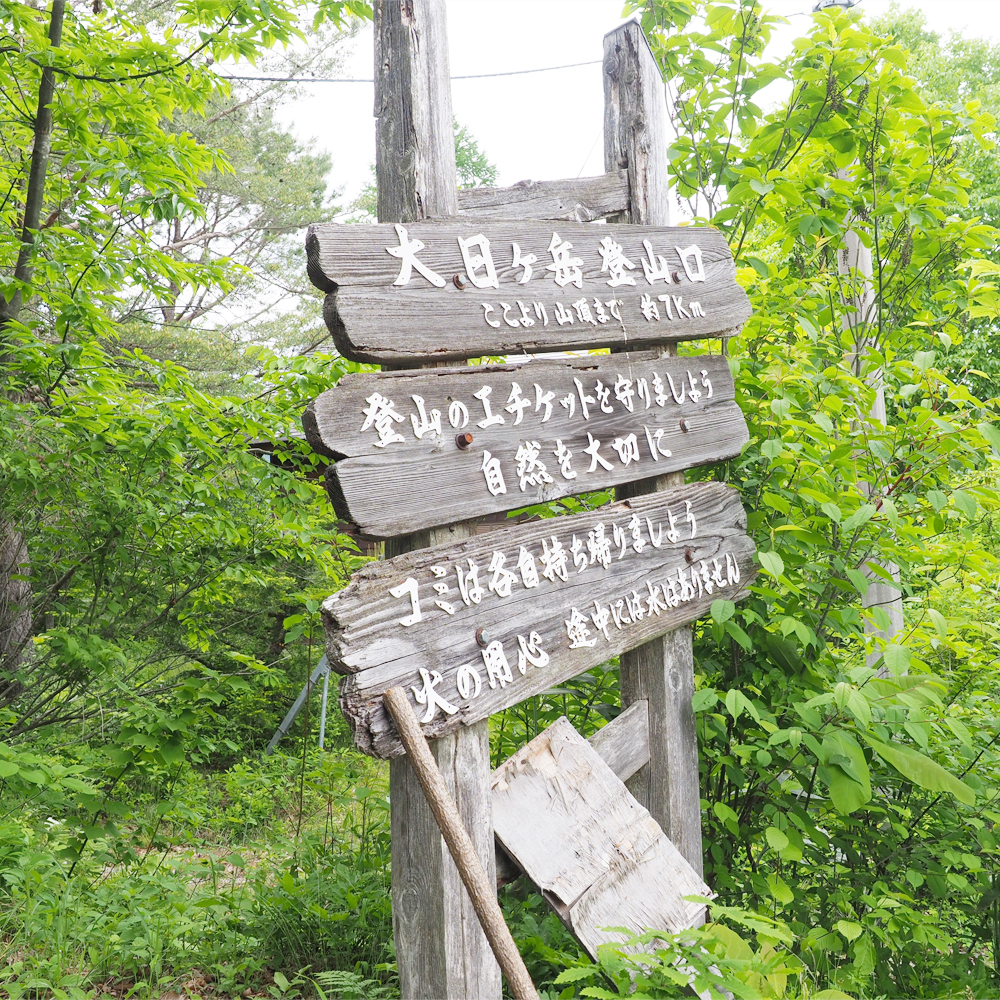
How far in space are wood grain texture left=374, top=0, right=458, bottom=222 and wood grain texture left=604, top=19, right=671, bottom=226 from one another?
2.82 ft

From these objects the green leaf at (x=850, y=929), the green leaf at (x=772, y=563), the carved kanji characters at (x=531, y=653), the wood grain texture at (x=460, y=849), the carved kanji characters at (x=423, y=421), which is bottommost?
the green leaf at (x=850, y=929)

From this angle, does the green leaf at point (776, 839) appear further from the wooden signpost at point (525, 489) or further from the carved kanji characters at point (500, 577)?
the carved kanji characters at point (500, 577)

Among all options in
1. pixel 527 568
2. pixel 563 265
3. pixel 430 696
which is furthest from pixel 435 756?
pixel 563 265

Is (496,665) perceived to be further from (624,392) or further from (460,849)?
(624,392)

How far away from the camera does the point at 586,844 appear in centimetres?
226

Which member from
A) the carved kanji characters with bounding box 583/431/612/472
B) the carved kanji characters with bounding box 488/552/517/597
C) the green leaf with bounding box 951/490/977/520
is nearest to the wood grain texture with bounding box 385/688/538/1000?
the carved kanji characters with bounding box 488/552/517/597

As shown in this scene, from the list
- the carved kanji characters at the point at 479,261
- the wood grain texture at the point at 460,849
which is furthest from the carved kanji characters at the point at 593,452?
the wood grain texture at the point at 460,849

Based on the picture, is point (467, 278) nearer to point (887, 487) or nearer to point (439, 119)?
point (439, 119)

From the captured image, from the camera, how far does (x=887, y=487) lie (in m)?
3.03

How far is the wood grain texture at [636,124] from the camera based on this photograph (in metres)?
2.80

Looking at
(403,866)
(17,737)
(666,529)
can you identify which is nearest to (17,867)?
(17,737)

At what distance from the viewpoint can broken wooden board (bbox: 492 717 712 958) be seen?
84.4 inches

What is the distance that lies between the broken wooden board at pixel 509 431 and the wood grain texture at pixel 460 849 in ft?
1.49

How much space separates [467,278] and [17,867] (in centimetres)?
268
